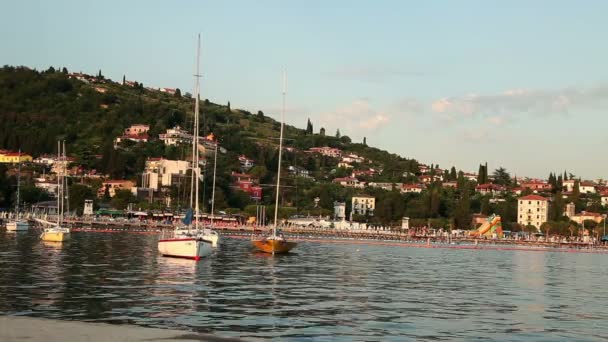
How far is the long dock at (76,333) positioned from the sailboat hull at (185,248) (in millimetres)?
32376

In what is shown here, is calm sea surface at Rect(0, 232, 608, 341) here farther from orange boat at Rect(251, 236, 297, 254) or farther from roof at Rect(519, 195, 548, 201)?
roof at Rect(519, 195, 548, 201)

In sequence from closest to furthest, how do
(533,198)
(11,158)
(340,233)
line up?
(340,233) → (533,198) → (11,158)

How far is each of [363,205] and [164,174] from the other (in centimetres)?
4640

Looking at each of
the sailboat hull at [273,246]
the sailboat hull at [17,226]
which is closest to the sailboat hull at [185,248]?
the sailboat hull at [273,246]

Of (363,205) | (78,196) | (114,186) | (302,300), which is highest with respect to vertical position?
(114,186)

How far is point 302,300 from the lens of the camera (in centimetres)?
2934

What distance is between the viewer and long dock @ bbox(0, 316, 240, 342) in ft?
49.6

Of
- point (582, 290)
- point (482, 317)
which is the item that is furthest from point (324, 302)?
point (582, 290)

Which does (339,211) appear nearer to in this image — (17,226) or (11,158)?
(11,158)

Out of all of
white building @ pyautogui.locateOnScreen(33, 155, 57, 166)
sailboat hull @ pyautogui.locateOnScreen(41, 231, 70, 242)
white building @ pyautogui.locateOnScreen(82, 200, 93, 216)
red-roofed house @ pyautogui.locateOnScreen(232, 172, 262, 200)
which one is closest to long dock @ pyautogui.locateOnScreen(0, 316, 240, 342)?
sailboat hull @ pyautogui.locateOnScreen(41, 231, 70, 242)

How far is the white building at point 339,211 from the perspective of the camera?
179625mm

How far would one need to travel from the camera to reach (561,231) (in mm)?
162500

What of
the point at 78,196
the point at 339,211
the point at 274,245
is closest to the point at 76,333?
the point at 274,245

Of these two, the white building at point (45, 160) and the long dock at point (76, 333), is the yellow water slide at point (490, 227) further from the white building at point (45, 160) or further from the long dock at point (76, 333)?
the long dock at point (76, 333)
